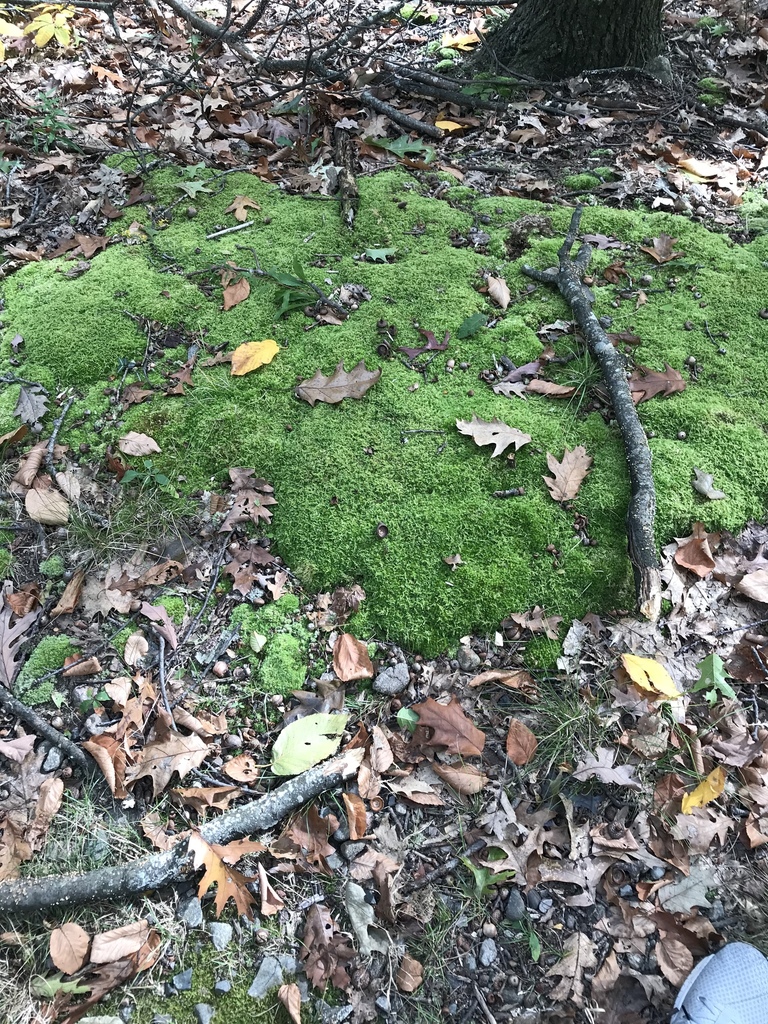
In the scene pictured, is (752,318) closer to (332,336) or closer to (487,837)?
(332,336)

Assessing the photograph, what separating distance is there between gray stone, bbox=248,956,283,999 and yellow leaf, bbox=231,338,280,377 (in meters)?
2.67

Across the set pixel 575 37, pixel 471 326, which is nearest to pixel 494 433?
pixel 471 326

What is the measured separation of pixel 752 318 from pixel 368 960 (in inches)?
143

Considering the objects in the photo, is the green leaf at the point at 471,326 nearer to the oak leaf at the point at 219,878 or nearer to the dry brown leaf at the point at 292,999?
the oak leaf at the point at 219,878

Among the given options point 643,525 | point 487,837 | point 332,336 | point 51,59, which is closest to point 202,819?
point 487,837

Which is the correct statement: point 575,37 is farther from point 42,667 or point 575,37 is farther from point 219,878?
point 219,878

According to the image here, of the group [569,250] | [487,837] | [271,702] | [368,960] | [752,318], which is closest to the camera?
[368,960]

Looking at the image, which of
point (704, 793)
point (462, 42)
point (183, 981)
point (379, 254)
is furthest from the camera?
point (462, 42)

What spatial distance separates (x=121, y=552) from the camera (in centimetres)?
305

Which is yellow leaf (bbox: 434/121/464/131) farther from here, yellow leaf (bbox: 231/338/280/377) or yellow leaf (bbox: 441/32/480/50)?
yellow leaf (bbox: 231/338/280/377)

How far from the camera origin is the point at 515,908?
Answer: 2217mm

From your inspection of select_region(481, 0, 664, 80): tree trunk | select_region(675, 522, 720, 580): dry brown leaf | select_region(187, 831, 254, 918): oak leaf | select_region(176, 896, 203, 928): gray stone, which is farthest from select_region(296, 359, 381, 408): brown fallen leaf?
select_region(481, 0, 664, 80): tree trunk

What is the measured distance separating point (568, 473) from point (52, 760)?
2.55m

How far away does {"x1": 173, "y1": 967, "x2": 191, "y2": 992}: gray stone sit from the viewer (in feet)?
6.88
